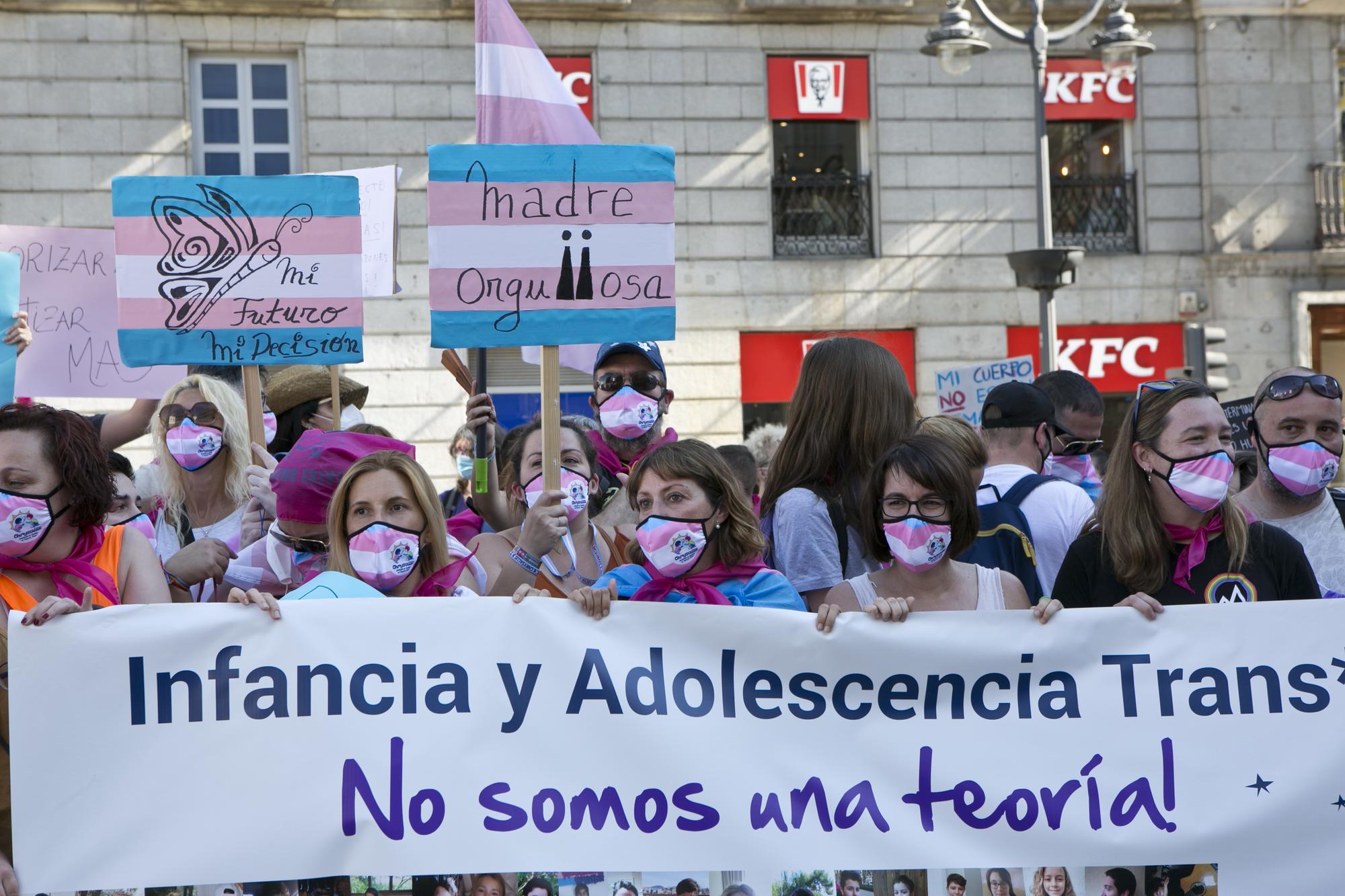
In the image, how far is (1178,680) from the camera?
338 cm

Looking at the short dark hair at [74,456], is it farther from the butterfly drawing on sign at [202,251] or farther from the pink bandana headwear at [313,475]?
the butterfly drawing on sign at [202,251]

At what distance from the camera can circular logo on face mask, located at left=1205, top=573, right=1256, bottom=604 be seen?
3514 millimetres

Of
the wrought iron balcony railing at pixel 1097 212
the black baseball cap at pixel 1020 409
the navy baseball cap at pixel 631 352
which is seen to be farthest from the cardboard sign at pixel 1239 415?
the wrought iron balcony railing at pixel 1097 212

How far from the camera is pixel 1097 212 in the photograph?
1644 centimetres

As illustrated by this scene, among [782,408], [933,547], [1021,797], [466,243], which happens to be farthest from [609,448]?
[782,408]

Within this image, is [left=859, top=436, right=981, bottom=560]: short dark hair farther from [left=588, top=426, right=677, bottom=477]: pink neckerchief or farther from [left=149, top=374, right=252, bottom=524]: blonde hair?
[left=149, top=374, right=252, bottom=524]: blonde hair

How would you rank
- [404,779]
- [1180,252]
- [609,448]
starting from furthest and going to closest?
[1180,252] < [609,448] < [404,779]

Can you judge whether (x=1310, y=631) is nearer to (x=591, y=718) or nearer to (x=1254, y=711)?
(x=1254, y=711)

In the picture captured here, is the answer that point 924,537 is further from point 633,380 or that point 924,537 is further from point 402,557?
point 633,380

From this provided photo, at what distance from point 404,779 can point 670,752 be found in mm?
599

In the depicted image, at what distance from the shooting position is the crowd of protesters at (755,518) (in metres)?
3.38

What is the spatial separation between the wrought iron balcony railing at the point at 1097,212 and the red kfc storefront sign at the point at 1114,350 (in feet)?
3.32

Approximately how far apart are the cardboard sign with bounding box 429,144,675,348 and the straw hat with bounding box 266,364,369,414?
76.9 inches

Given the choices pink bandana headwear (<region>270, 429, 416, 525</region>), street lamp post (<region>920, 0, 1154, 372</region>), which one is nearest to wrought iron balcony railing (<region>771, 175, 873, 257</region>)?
street lamp post (<region>920, 0, 1154, 372</region>)
